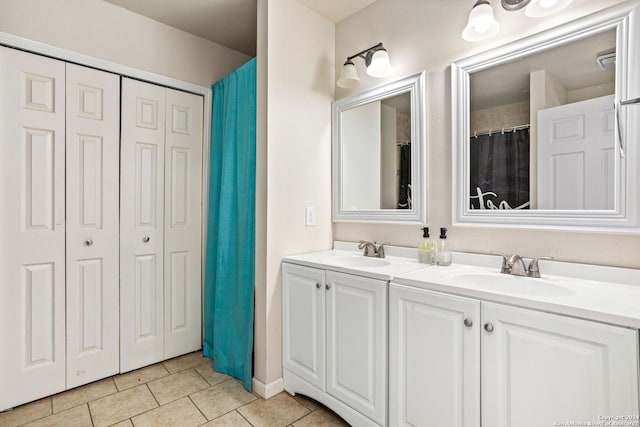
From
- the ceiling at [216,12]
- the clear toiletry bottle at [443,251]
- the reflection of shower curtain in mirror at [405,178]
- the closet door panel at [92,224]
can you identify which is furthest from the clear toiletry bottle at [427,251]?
the closet door panel at [92,224]

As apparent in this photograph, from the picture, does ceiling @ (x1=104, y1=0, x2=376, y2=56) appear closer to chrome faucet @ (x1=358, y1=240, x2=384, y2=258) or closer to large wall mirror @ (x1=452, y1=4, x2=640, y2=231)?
large wall mirror @ (x1=452, y1=4, x2=640, y2=231)

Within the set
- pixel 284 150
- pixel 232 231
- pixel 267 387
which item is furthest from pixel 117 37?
pixel 267 387

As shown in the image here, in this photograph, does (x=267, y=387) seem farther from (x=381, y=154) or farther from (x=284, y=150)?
(x=381, y=154)

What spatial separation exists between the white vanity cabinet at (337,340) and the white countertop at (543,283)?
0.09 m

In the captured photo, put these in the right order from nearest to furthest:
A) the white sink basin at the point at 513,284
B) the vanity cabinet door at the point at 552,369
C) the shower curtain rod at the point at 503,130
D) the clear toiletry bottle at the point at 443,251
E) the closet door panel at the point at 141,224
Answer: the vanity cabinet door at the point at 552,369, the white sink basin at the point at 513,284, the shower curtain rod at the point at 503,130, the clear toiletry bottle at the point at 443,251, the closet door panel at the point at 141,224

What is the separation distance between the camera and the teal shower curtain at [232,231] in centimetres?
211

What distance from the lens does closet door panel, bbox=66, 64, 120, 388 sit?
202cm

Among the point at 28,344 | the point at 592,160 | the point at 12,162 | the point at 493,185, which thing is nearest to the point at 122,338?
the point at 28,344

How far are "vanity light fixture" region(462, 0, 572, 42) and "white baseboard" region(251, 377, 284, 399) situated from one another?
7.23ft

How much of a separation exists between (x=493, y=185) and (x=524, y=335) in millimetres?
783

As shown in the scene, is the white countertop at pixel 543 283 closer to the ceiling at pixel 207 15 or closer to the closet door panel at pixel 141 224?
the closet door panel at pixel 141 224

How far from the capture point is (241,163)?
7.24ft

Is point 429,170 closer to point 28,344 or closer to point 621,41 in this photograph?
point 621,41

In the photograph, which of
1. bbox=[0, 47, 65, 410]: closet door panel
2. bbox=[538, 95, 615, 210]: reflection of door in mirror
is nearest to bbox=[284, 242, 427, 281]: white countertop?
bbox=[538, 95, 615, 210]: reflection of door in mirror
